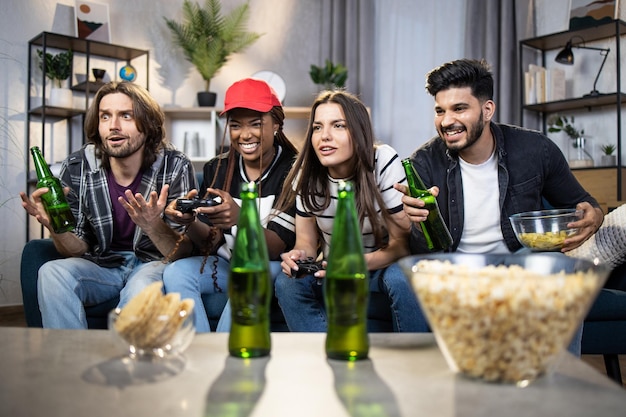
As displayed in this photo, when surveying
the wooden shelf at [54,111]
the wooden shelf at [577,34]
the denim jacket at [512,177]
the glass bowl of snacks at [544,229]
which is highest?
the wooden shelf at [577,34]

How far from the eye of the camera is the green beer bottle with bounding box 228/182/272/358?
3.18 ft

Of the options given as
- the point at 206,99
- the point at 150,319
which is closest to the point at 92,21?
the point at 206,99

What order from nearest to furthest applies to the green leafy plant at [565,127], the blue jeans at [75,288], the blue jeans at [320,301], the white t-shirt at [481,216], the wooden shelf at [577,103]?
1. the blue jeans at [320,301]
2. the blue jeans at [75,288]
3. the white t-shirt at [481,216]
4. the wooden shelf at [577,103]
5. the green leafy plant at [565,127]

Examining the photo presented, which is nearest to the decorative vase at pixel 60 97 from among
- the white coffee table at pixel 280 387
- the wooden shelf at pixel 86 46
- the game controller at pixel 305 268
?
the wooden shelf at pixel 86 46

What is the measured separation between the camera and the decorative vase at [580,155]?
12.6 ft

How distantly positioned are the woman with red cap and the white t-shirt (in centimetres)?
59

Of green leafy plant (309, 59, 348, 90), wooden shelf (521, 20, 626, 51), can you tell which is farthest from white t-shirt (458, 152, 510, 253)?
green leafy plant (309, 59, 348, 90)

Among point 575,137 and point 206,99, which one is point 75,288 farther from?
point 575,137

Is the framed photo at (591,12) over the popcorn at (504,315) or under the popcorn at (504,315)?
over

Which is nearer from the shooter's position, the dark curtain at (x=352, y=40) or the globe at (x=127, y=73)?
the globe at (x=127, y=73)

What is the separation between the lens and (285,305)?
78.3 inches

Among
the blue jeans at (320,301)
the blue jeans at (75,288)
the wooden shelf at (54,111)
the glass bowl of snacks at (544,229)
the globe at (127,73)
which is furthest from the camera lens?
the globe at (127,73)

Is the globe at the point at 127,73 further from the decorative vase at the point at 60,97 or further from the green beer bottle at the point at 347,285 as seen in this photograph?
the green beer bottle at the point at 347,285

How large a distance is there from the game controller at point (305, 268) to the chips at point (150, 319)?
0.90 meters
